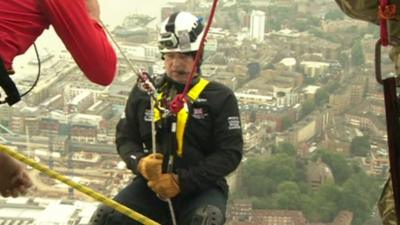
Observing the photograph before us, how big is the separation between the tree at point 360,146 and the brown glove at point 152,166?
204 cm

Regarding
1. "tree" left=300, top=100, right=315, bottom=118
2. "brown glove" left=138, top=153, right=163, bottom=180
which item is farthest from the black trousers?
"tree" left=300, top=100, right=315, bottom=118

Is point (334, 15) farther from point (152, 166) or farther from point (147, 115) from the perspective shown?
point (152, 166)

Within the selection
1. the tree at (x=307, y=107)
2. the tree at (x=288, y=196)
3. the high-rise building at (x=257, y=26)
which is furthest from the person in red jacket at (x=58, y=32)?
the high-rise building at (x=257, y=26)

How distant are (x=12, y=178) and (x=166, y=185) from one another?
28.8 inches

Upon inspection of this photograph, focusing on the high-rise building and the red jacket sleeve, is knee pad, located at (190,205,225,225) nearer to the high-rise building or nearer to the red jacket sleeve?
the red jacket sleeve

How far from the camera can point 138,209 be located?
272 cm

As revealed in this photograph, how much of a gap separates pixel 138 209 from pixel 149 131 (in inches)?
11.3

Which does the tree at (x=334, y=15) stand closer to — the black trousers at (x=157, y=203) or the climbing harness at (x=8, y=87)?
the black trousers at (x=157, y=203)

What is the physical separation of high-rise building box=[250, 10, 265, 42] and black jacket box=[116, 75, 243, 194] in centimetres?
249

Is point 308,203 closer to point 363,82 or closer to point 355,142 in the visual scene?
point 355,142

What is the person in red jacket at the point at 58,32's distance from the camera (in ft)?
5.76

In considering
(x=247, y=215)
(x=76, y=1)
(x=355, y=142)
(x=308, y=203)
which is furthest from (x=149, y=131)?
(x=355, y=142)

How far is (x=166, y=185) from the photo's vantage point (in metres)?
2.62

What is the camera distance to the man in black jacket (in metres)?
2.66
